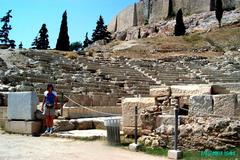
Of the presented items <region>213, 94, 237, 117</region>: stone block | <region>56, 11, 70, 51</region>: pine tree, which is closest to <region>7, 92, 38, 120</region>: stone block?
<region>213, 94, 237, 117</region>: stone block

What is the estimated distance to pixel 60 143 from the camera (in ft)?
32.3

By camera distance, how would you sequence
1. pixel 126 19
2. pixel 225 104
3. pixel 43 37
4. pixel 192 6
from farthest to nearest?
1. pixel 126 19
2. pixel 192 6
3. pixel 43 37
4. pixel 225 104

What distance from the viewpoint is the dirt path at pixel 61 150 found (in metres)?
7.93

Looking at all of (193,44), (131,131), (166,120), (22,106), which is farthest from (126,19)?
(166,120)

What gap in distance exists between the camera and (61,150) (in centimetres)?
875

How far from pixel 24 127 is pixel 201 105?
5.38 meters

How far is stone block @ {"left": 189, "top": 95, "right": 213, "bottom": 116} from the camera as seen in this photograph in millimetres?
8758

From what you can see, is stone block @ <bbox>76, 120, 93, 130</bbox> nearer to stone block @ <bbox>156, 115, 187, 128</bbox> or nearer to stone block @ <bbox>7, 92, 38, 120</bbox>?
stone block @ <bbox>7, 92, 38, 120</bbox>

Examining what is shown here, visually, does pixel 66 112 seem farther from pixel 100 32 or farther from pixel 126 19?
pixel 126 19

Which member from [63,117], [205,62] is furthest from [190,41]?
[63,117]

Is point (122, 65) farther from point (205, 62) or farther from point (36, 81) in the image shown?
point (36, 81)

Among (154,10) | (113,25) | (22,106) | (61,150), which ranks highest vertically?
(154,10)

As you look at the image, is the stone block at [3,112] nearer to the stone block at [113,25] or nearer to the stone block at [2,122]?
the stone block at [2,122]

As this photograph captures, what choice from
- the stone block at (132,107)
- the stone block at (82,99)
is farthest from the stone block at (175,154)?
the stone block at (82,99)
